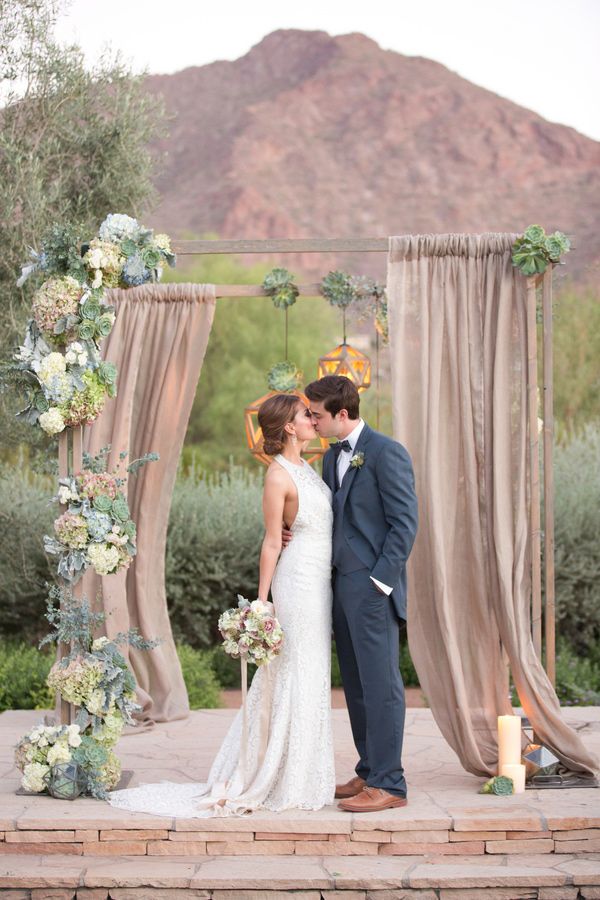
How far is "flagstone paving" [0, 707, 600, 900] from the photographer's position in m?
4.25

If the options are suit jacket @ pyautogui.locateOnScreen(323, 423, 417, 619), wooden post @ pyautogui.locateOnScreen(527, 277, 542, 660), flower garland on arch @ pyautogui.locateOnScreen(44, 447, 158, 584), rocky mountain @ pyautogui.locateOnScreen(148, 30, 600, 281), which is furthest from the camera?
rocky mountain @ pyautogui.locateOnScreen(148, 30, 600, 281)

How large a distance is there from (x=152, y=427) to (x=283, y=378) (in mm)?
859

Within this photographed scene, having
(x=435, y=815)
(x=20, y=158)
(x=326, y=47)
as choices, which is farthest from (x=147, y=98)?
(x=326, y=47)

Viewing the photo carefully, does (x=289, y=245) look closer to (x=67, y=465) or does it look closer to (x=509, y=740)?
(x=67, y=465)

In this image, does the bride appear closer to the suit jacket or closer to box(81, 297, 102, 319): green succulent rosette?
the suit jacket

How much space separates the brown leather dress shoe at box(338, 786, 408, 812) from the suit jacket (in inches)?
29.7

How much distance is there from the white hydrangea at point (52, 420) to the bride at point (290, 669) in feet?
3.02

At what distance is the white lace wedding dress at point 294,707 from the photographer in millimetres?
4766

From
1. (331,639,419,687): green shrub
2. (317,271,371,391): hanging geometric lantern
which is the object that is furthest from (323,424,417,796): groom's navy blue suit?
(331,639,419,687): green shrub

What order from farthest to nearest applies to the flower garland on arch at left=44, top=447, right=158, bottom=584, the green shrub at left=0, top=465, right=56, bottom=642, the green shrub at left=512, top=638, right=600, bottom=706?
the green shrub at left=0, top=465, right=56, bottom=642 < the green shrub at left=512, top=638, right=600, bottom=706 < the flower garland on arch at left=44, top=447, right=158, bottom=584

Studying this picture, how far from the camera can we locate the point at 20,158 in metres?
8.38

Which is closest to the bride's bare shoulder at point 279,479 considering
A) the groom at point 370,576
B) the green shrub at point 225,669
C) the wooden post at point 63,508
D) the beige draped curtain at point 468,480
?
the groom at point 370,576

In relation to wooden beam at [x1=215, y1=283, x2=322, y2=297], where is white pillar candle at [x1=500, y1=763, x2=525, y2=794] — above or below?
below

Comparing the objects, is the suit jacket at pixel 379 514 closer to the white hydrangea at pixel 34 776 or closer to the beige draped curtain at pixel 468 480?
the beige draped curtain at pixel 468 480
